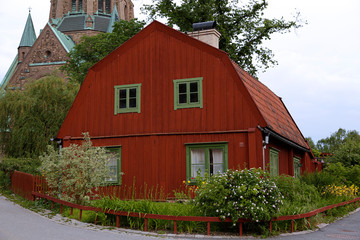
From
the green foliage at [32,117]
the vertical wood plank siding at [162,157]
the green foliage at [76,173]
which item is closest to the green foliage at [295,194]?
the vertical wood plank siding at [162,157]

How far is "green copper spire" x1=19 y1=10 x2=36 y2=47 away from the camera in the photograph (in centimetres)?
7612

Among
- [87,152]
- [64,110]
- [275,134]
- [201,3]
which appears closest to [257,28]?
[201,3]

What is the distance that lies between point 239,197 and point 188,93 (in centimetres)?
732

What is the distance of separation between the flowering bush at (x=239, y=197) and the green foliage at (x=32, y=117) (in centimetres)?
1911

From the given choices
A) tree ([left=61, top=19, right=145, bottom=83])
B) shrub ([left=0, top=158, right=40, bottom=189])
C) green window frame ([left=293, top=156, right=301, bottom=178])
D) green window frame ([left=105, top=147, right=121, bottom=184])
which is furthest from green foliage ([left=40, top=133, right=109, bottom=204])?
tree ([left=61, top=19, right=145, bottom=83])

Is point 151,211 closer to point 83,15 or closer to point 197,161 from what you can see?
point 197,161

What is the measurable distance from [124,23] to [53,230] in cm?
2899

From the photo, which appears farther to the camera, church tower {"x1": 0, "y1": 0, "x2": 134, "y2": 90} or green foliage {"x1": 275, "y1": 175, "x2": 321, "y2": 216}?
church tower {"x1": 0, "y1": 0, "x2": 134, "y2": 90}

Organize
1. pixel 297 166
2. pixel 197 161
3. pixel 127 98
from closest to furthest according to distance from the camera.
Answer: pixel 197 161
pixel 127 98
pixel 297 166

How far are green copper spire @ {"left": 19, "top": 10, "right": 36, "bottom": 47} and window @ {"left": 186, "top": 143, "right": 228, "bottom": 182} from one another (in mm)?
66445

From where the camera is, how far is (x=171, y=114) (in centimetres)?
1725

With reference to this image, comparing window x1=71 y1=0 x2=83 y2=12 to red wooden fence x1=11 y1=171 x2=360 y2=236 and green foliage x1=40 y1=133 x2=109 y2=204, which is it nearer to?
red wooden fence x1=11 y1=171 x2=360 y2=236

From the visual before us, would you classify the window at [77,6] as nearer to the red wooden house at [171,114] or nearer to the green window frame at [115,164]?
the red wooden house at [171,114]

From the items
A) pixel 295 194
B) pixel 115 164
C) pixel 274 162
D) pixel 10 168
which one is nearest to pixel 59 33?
pixel 10 168
